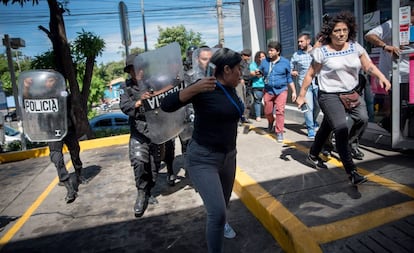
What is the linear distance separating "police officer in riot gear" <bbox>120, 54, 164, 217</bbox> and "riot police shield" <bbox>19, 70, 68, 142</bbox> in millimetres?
1243

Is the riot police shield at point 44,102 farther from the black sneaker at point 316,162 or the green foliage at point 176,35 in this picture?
the green foliage at point 176,35

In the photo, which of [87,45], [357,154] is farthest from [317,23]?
[87,45]

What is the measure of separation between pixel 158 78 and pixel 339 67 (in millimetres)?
1857

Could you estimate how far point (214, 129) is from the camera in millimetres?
2416

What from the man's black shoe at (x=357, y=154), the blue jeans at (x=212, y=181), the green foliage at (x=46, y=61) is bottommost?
the man's black shoe at (x=357, y=154)

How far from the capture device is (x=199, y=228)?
11.1 ft

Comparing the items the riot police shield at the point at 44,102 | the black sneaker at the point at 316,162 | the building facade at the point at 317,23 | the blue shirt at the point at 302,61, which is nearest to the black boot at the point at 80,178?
the riot police shield at the point at 44,102

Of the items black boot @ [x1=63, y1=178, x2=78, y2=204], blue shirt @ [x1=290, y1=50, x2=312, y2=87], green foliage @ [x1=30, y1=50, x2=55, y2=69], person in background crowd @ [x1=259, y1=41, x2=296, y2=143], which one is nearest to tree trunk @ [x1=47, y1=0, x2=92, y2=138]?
green foliage @ [x1=30, y1=50, x2=55, y2=69]

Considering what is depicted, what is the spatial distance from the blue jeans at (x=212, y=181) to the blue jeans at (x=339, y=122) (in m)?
1.44

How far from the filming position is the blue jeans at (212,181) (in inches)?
92.9

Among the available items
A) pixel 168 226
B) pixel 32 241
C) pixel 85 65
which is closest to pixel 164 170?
pixel 168 226

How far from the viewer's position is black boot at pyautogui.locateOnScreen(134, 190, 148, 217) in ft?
12.4

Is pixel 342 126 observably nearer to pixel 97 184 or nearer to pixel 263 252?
pixel 263 252

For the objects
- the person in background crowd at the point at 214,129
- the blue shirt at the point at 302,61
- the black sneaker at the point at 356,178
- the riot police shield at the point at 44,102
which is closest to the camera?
the person in background crowd at the point at 214,129
